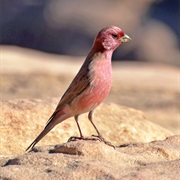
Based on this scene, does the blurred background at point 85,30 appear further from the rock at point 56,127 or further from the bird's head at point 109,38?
the bird's head at point 109,38

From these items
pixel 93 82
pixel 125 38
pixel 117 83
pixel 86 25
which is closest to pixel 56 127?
pixel 93 82

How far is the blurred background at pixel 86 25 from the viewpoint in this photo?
802 inches

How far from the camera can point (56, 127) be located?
6926mm

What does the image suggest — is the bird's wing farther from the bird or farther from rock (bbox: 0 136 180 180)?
rock (bbox: 0 136 180 180)

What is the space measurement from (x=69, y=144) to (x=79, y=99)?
0.76m

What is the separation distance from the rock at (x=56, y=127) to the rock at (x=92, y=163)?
3.46 ft

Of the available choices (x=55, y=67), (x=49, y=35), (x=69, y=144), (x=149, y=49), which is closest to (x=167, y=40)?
(x=149, y=49)

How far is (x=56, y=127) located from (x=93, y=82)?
1284mm

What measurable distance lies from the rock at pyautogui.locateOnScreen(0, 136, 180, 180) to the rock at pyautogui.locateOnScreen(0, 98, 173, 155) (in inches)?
41.5

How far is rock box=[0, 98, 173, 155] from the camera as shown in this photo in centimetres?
650

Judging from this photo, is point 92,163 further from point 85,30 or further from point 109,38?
point 85,30

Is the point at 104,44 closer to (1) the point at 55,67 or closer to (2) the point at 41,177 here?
(2) the point at 41,177

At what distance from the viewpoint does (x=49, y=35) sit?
2070cm

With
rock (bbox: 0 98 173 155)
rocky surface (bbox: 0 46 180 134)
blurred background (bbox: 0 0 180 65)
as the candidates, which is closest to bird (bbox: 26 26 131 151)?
rock (bbox: 0 98 173 155)
